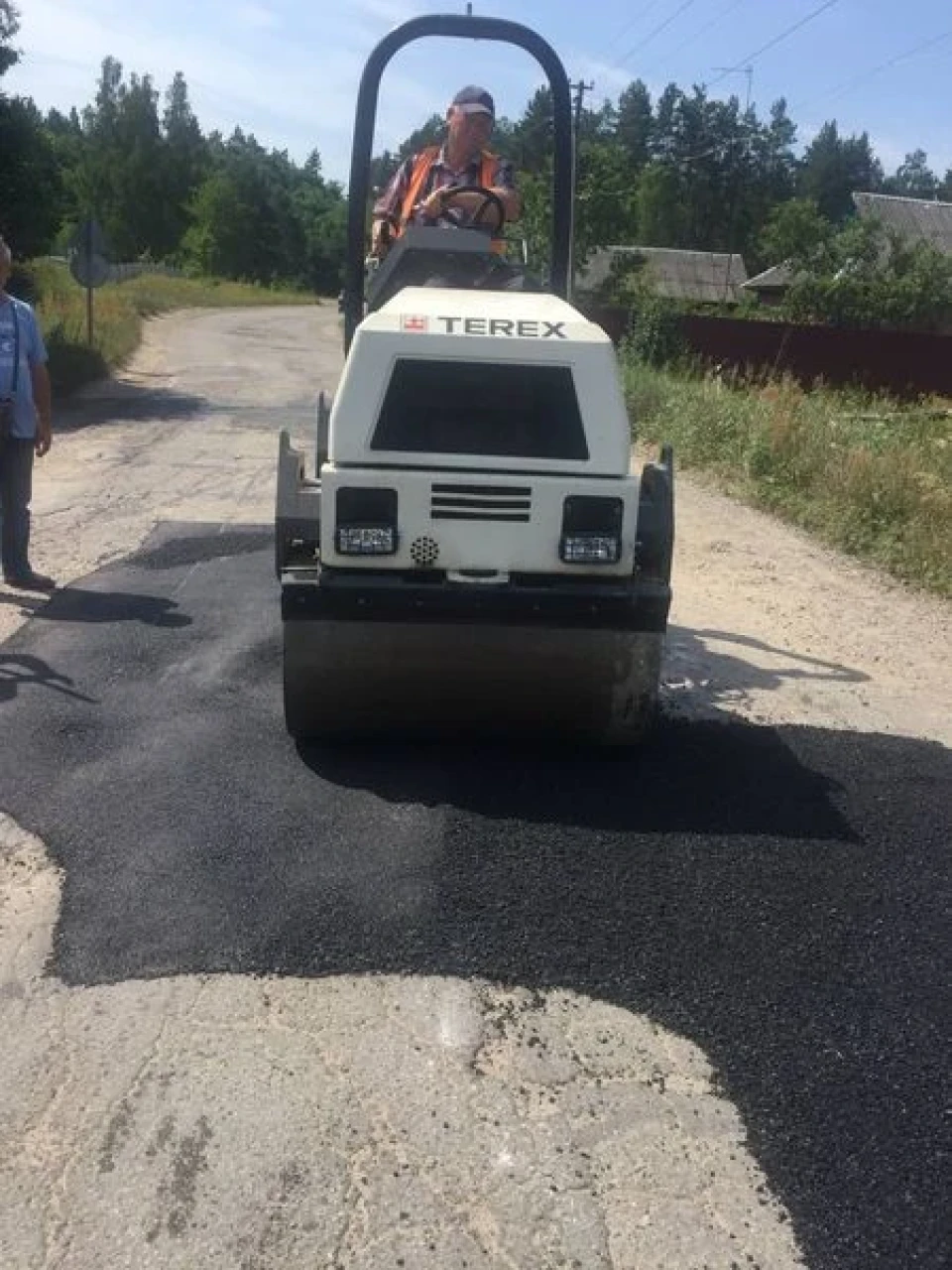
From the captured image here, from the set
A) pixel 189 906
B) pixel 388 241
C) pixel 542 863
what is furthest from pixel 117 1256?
pixel 388 241

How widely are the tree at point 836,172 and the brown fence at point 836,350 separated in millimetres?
84139

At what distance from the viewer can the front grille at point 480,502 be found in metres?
4.27

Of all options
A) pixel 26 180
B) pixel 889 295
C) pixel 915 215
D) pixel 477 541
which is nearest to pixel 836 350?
A: pixel 889 295

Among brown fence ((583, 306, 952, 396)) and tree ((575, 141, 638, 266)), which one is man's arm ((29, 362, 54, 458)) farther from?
tree ((575, 141, 638, 266))

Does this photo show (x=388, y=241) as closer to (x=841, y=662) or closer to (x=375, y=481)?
(x=375, y=481)

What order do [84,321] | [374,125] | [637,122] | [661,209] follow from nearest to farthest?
[374,125]
[84,321]
[661,209]
[637,122]

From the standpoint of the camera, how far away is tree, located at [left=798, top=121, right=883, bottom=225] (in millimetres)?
106125

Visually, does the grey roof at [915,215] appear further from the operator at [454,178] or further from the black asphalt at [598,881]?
the black asphalt at [598,881]

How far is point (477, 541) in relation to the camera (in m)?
4.32

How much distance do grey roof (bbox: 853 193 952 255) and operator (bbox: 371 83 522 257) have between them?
44960 millimetres

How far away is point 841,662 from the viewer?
6.52m

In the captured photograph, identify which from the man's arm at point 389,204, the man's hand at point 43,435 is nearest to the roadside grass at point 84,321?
the man's hand at point 43,435

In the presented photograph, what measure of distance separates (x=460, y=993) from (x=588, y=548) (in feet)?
5.44

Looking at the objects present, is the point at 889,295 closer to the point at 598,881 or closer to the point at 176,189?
the point at 598,881
